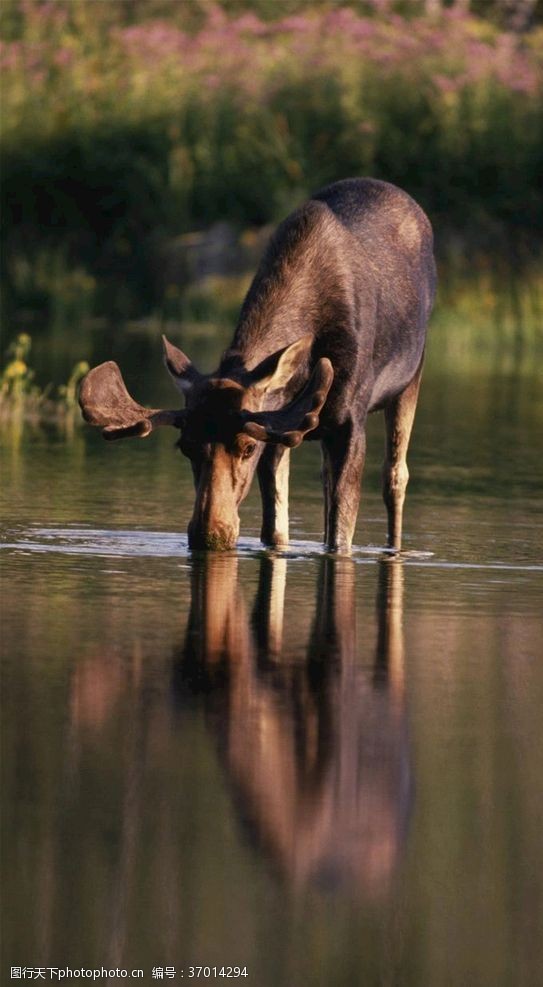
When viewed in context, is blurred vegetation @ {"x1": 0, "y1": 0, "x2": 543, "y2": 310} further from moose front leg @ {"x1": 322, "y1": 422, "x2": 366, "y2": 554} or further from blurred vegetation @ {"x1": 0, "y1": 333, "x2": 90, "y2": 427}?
moose front leg @ {"x1": 322, "y1": 422, "x2": 366, "y2": 554}

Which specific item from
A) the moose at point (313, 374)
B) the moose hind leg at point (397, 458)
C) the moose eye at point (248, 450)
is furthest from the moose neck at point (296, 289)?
the moose hind leg at point (397, 458)

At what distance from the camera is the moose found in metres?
11.2

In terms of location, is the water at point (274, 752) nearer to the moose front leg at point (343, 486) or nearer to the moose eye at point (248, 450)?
the moose front leg at point (343, 486)

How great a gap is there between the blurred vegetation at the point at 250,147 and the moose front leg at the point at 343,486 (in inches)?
669

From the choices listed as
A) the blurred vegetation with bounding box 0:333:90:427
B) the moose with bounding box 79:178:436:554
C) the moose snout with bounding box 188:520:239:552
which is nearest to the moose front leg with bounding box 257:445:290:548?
the moose with bounding box 79:178:436:554

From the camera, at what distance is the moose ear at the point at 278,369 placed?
11523 mm

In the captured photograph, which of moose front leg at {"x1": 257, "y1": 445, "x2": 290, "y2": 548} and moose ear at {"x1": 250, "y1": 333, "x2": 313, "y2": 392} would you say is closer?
moose ear at {"x1": 250, "y1": 333, "x2": 313, "y2": 392}

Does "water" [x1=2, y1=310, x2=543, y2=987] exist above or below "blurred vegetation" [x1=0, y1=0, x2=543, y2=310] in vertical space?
below

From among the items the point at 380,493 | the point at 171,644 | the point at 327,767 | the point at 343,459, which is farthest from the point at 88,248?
the point at 327,767

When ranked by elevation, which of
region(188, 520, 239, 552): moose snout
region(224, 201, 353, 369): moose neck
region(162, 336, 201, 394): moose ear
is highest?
region(224, 201, 353, 369): moose neck

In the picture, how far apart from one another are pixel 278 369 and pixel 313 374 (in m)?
0.18

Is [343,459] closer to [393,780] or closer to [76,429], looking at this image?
[393,780]

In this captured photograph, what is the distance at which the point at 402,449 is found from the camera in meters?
14.0

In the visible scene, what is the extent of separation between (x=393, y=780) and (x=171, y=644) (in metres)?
2.36
